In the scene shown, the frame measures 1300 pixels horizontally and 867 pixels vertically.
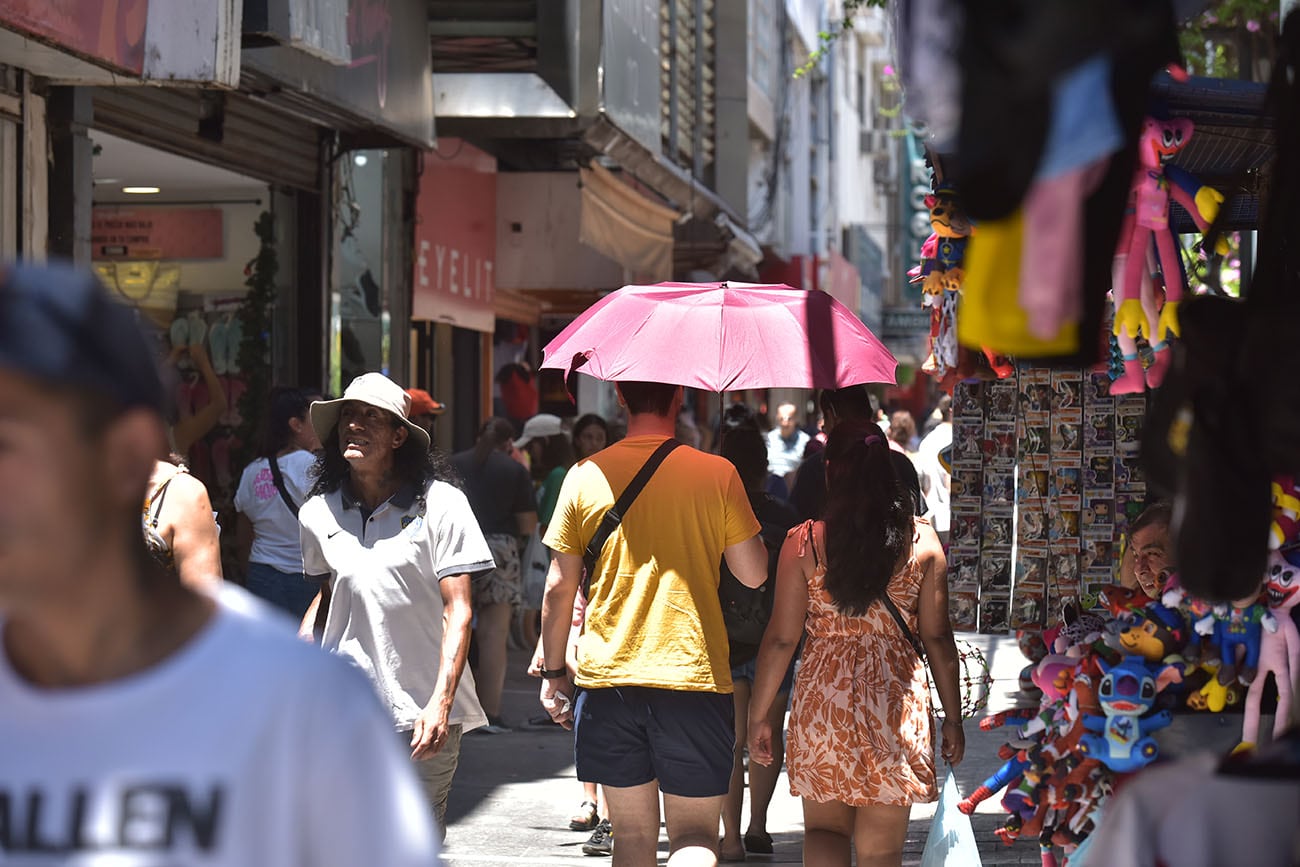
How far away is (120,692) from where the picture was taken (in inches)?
75.2

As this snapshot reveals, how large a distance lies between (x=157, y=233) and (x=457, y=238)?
3568mm

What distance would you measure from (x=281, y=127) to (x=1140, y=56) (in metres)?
9.16

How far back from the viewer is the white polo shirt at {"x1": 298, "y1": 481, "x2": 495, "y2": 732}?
16.9ft

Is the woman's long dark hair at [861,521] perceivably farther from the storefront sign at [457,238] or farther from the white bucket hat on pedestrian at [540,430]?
the storefront sign at [457,238]

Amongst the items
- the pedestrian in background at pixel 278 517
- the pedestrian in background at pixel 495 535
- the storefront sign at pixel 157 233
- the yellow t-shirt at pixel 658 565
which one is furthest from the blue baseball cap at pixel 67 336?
the storefront sign at pixel 157 233

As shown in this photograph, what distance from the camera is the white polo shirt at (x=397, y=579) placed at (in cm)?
516

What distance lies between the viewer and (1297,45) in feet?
9.12

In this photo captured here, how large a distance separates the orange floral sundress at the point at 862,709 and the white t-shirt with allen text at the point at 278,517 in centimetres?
319

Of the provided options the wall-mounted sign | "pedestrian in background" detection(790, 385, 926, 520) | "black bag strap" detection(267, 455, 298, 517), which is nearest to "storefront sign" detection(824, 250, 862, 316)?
the wall-mounted sign

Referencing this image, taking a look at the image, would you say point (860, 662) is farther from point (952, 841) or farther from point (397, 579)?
point (397, 579)

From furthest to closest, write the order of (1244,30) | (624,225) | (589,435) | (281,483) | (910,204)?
(910,204) → (624,225) → (589,435) → (1244,30) → (281,483)

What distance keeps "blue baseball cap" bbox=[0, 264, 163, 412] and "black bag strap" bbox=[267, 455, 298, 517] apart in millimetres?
5909

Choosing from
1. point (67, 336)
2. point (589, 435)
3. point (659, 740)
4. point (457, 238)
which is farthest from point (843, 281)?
point (67, 336)

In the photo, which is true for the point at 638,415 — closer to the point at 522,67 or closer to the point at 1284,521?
the point at 1284,521
